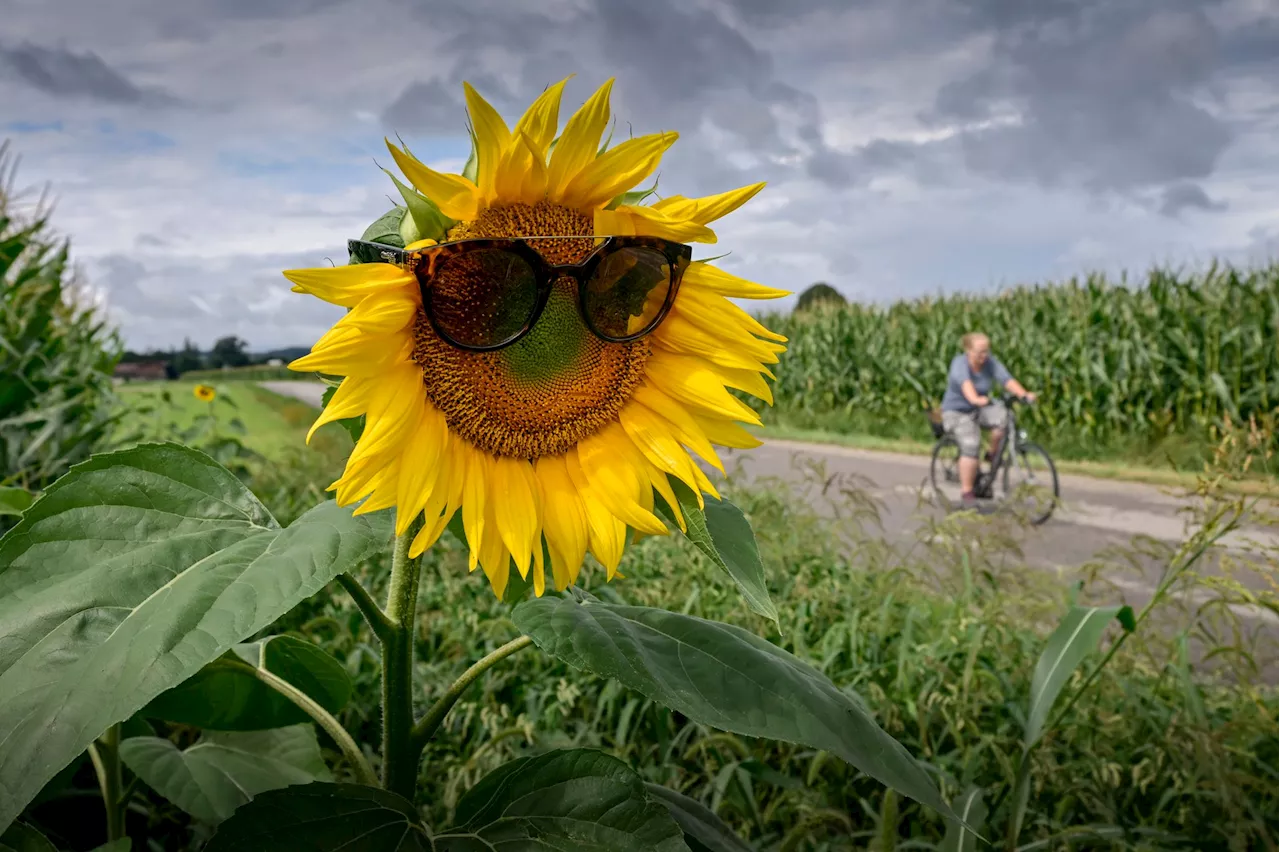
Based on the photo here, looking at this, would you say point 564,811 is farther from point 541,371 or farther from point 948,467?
point 948,467

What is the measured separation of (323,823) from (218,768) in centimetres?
69

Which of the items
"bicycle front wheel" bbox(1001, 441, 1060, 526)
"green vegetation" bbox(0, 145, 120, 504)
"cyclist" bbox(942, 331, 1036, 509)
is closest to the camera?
"green vegetation" bbox(0, 145, 120, 504)

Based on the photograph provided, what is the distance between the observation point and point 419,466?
103cm

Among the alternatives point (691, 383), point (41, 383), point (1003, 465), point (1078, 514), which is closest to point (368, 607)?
point (691, 383)

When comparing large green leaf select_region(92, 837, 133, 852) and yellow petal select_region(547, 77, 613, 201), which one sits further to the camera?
large green leaf select_region(92, 837, 133, 852)

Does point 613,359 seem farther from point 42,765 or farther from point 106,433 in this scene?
point 106,433

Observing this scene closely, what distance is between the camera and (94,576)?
37.1 inches

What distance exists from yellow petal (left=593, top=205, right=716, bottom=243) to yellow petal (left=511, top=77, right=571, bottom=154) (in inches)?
3.7

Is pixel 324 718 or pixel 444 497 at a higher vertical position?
pixel 444 497

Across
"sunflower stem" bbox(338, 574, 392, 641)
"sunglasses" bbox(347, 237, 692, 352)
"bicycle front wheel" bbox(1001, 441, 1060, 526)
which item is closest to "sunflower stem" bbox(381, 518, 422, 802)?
"sunflower stem" bbox(338, 574, 392, 641)

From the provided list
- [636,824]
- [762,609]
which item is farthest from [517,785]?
[762,609]

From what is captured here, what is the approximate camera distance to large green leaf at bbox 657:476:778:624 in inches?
39.5

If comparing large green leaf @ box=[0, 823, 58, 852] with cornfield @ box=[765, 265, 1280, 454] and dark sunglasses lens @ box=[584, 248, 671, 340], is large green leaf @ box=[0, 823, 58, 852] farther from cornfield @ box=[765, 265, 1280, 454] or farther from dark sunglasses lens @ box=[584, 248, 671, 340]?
cornfield @ box=[765, 265, 1280, 454]

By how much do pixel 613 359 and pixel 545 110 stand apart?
298 millimetres
